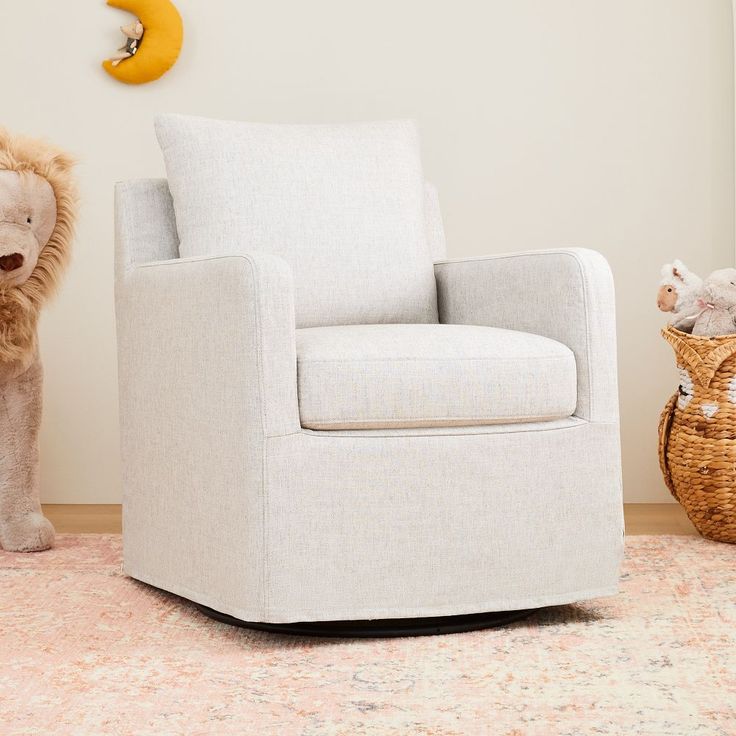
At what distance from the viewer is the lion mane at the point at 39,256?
2.21 metres

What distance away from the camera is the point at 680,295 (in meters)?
2.43

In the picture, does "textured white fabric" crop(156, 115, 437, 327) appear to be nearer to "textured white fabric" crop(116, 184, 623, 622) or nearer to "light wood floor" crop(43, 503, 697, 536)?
"textured white fabric" crop(116, 184, 623, 622)

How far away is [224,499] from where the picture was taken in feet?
5.33

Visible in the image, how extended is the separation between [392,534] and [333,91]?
1620 mm

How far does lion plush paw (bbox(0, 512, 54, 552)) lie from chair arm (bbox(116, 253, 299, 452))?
20.5 inches

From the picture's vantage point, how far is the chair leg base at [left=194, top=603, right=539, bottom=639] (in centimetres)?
164

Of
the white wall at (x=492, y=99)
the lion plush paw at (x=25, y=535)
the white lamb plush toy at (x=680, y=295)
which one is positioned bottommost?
the lion plush paw at (x=25, y=535)

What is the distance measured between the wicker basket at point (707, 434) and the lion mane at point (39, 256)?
4.67 feet

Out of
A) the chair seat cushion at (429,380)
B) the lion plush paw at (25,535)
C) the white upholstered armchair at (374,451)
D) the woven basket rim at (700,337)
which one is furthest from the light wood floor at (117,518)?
the chair seat cushion at (429,380)

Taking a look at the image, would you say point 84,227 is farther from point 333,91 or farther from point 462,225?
point 462,225

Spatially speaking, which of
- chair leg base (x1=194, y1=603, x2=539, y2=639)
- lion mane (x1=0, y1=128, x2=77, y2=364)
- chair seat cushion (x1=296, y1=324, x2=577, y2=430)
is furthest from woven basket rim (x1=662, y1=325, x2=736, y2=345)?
lion mane (x1=0, y1=128, x2=77, y2=364)

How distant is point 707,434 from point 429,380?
102 centimetres

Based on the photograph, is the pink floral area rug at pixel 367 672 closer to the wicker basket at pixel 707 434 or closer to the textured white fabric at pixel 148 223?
the wicker basket at pixel 707 434

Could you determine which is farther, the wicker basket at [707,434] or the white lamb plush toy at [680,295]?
the white lamb plush toy at [680,295]
